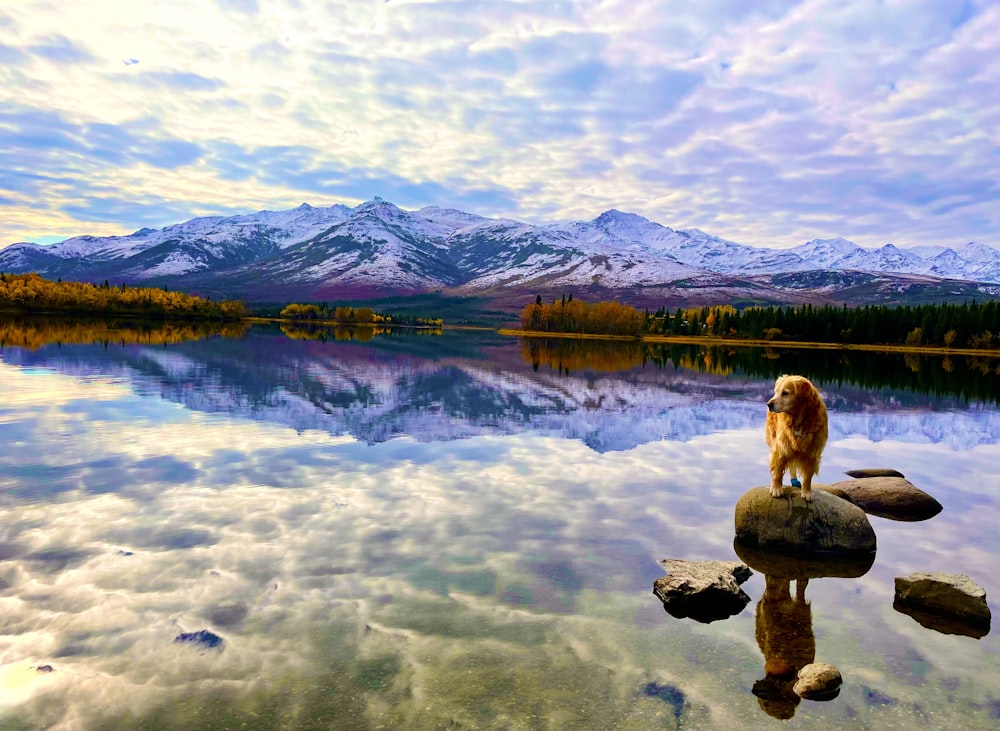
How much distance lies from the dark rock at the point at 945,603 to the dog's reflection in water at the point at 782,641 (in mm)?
2258

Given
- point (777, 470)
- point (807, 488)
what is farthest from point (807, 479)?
point (777, 470)

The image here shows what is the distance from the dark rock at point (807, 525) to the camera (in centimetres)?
1786

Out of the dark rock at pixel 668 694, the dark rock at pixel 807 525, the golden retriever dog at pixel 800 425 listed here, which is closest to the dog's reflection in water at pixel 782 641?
the dark rock at pixel 668 694

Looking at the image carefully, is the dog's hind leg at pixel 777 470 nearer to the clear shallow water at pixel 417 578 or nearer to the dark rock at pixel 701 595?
the clear shallow water at pixel 417 578

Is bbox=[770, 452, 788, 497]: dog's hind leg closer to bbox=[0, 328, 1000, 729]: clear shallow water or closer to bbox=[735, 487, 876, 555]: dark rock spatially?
bbox=[735, 487, 876, 555]: dark rock

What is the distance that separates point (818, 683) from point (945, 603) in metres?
6.12

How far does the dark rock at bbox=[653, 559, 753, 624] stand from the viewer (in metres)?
14.0

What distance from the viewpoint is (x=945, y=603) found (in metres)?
14.4

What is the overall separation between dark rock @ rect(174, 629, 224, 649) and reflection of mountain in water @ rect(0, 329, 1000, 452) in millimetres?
21334

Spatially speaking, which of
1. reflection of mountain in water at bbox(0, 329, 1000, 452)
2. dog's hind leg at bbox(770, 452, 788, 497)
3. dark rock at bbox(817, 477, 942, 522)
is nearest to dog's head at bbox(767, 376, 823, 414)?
dog's hind leg at bbox(770, 452, 788, 497)

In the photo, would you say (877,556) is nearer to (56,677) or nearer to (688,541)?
(688,541)

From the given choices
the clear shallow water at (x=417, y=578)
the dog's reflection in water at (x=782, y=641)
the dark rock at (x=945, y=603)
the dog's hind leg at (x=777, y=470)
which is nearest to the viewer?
the clear shallow water at (x=417, y=578)

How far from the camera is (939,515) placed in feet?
76.0

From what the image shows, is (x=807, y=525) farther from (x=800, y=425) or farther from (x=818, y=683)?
(x=818, y=683)
